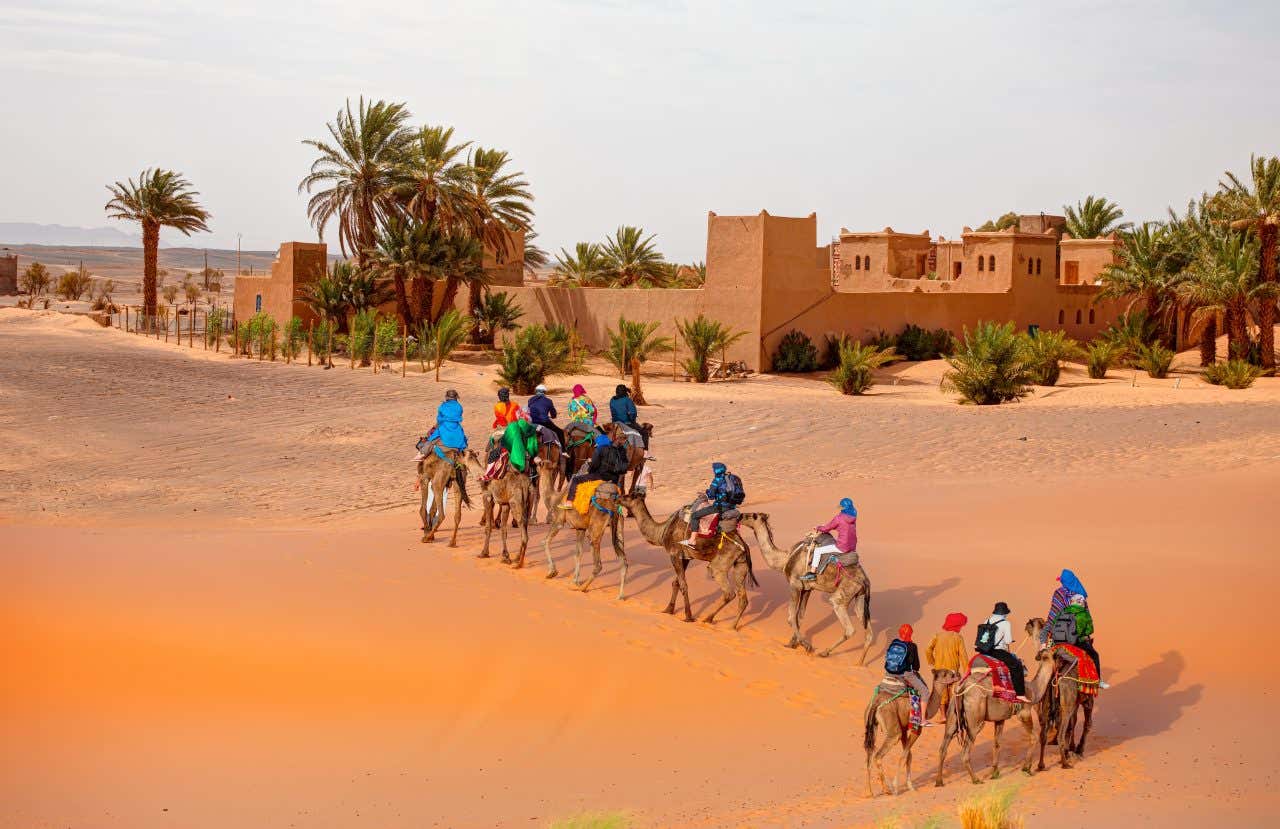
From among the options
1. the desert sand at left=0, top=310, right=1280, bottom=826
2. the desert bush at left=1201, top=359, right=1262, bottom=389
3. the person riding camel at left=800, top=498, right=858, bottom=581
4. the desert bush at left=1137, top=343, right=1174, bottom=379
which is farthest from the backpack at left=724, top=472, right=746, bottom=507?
the desert bush at left=1137, top=343, right=1174, bottom=379

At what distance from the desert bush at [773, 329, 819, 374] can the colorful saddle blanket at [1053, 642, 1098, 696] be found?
93.9 feet

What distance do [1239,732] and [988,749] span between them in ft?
6.00

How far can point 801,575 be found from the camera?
1074 cm

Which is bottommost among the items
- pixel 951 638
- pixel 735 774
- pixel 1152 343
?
pixel 735 774

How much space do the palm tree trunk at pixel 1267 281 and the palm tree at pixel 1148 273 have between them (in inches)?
92.9

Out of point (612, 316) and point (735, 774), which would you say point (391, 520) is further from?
point (612, 316)

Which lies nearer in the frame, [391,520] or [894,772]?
[894,772]

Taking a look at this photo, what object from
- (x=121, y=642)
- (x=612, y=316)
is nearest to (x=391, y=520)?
(x=121, y=642)

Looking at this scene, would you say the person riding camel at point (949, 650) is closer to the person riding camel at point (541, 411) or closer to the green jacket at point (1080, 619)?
the green jacket at point (1080, 619)

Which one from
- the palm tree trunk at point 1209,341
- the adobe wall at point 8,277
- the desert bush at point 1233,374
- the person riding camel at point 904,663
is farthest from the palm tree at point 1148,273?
the adobe wall at point 8,277

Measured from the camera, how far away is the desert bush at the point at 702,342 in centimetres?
3506

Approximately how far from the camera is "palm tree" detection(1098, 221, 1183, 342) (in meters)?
39.5

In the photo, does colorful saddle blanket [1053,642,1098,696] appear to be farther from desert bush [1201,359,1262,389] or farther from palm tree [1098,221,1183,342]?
palm tree [1098,221,1183,342]

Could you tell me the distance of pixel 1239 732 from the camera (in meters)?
9.29
